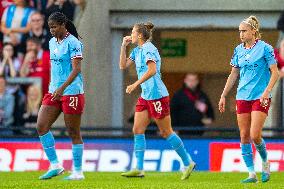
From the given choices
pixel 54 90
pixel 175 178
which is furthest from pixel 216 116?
pixel 54 90

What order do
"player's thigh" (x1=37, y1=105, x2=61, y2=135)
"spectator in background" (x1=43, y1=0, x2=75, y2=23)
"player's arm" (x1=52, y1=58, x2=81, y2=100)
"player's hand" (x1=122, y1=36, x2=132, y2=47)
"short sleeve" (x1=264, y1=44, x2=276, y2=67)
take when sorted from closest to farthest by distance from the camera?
"short sleeve" (x1=264, y1=44, x2=276, y2=67)
"player's arm" (x1=52, y1=58, x2=81, y2=100)
"player's thigh" (x1=37, y1=105, x2=61, y2=135)
"player's hand" (x1=122, y1=36, x2=132, y2=47)
"spectator in background" (x1=43, y1=0, x2=75, y2=23)

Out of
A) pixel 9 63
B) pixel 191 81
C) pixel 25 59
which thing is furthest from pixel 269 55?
pixel 9 63

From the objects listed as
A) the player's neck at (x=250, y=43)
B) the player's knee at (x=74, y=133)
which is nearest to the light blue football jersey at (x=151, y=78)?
the player's knee at (x=74, y=133)

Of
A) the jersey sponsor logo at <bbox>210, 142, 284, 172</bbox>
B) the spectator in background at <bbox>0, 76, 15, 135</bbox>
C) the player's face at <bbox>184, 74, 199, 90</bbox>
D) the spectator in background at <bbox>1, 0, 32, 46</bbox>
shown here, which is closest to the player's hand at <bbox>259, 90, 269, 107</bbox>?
the jersey sponsor logo at <bbox>210, 142, 284, 172</bbox>

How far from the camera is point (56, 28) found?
1631 centimetres

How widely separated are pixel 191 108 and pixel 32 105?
118 inches

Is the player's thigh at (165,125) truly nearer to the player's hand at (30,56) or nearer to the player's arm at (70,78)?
the player's arm at (70,78)

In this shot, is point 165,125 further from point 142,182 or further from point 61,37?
point 61,37

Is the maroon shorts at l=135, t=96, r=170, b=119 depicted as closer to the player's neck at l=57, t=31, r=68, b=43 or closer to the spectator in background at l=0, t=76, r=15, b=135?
the player's neck at l=57, t=31, r=68, b=43

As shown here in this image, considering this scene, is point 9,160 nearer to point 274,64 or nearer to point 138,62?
point 138,62

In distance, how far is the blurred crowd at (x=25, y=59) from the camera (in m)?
24.3

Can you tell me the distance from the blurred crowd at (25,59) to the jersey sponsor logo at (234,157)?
12.1 ft

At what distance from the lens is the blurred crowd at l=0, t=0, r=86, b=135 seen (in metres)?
24.3

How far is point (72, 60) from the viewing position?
16234 mm
